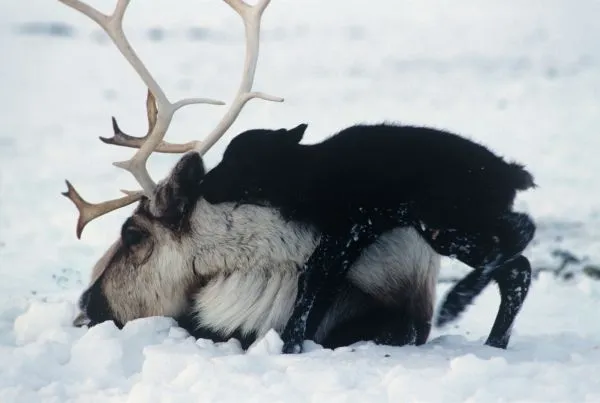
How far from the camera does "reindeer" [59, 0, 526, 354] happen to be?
10.1 feet

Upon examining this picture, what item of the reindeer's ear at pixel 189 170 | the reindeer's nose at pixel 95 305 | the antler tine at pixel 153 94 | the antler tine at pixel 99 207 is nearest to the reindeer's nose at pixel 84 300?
the reindeer's nose at pixel 95 305

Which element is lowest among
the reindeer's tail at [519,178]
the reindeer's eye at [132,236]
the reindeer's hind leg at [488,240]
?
the reindeer's eye at [132,236]

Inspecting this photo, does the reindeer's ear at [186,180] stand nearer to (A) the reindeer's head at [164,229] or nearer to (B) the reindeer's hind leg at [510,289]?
(A) the reindeer's head at [164,229]

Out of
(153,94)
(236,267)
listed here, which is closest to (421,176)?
(236,267)

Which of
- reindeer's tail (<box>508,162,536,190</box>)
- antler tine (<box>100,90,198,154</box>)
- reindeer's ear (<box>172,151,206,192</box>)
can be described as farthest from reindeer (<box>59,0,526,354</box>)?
reindeer's tail (<box>508,162,536,190</box>)

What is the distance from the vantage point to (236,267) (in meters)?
3.13

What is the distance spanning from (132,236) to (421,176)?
95 centimetres

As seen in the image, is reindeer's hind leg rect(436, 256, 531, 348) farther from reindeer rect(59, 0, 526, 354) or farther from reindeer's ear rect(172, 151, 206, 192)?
reindeer's ear rect(172, 151, 206, 192)

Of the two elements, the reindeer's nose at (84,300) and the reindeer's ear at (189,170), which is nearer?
the reindeer's ear at (189,170)

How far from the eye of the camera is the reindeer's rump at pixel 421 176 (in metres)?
2.96

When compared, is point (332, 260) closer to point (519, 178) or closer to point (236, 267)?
point (236, 267)

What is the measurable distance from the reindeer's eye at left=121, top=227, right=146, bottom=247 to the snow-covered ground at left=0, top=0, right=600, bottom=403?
0.30 m

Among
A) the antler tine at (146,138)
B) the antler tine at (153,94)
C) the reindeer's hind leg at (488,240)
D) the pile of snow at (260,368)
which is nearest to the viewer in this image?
the pile of snow at (260,368)

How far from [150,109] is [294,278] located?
792mm
